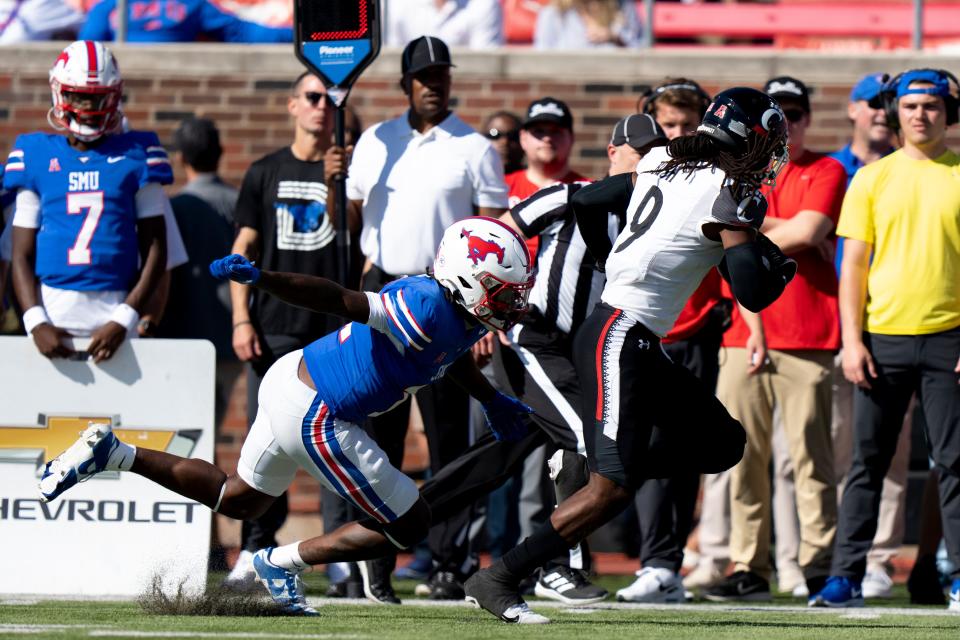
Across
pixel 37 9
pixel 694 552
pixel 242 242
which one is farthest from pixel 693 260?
pixel 37 9

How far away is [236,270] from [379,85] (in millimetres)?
5062

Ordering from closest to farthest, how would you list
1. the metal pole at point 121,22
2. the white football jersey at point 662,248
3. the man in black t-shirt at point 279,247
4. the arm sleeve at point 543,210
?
1. the white football jersey at point 662,248
2. the arm sleeve at point 543,210
3. the man in black t-shirt at point 279,247
4. the metal pole at point 121,22

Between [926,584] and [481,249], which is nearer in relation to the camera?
[481,249]

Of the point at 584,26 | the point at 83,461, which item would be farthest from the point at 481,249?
the point at 584,26

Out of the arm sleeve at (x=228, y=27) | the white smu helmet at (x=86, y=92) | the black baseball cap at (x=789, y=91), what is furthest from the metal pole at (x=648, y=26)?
the white smu helmet at (x=86, y=92)

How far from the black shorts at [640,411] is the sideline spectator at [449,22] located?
4.82 metres

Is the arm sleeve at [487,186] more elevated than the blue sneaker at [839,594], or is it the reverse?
the arm sleeve at [487,186]

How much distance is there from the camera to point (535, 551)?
242 inches

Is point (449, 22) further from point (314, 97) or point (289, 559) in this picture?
point (289, 559)

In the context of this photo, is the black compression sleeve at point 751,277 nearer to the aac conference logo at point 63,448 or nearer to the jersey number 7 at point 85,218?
the aac conference logo at point 63,448

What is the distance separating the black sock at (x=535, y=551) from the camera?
6.13 meters

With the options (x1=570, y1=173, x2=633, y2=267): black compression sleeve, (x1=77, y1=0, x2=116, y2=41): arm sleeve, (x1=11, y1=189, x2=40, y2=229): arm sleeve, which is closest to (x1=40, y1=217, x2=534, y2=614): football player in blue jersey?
(x1=570, y1=173, x2=633, y2=267): black compression sleeve

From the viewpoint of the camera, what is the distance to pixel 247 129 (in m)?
10.4

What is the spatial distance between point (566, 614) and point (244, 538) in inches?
72.4
